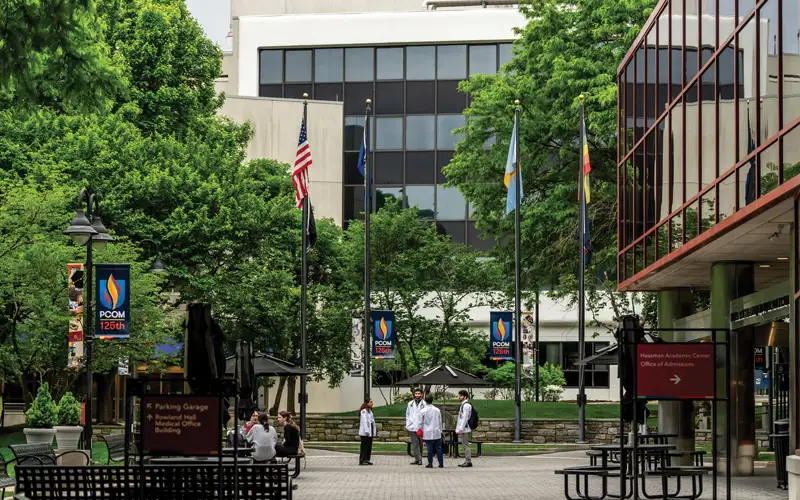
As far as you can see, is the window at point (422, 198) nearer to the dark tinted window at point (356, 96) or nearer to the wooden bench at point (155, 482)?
the dark tinted window at point (356, 96)

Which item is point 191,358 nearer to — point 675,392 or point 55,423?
point 675,392

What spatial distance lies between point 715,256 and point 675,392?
8911 millimetres

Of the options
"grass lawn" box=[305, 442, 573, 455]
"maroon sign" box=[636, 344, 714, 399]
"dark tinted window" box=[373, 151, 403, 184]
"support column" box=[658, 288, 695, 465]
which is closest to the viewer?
"maroon sign" box=[636, 344, 714, 399]

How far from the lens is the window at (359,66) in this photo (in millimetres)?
71938

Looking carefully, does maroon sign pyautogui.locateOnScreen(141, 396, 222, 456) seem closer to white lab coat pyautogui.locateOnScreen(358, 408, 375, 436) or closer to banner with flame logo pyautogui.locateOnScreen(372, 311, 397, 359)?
white lab coat pyautogui.locateOnScreen(358, 408, 375, 436)

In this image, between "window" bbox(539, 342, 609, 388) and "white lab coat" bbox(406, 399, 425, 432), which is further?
"window" bbox(539, 342, 609, 388)

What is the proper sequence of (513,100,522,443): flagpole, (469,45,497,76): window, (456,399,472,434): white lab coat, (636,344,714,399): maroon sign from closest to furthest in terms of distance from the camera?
(636,344,714,399): maroon sign, (456,399,472,434): white lab coat, (513,100,522,443): flagpole, (469,45,497,76): window

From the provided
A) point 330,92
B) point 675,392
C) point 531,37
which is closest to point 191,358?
point 675,392

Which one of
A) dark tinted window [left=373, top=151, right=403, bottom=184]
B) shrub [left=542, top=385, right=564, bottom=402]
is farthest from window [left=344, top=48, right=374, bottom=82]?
shrub [left=542, top=385, right=564, bottom=402]

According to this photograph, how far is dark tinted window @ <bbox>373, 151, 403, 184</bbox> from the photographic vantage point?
71312 mm

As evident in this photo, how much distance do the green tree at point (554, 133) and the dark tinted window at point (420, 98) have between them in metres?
22.6

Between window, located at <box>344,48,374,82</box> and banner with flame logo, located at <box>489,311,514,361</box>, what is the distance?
95.7 feet

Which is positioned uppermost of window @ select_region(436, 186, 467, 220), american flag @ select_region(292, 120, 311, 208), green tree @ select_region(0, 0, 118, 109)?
window @ select_region(436, 186, 467, 220)

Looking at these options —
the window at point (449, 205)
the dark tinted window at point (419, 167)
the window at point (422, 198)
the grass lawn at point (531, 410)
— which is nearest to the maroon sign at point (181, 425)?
the grass lawn at point (531, 410)
